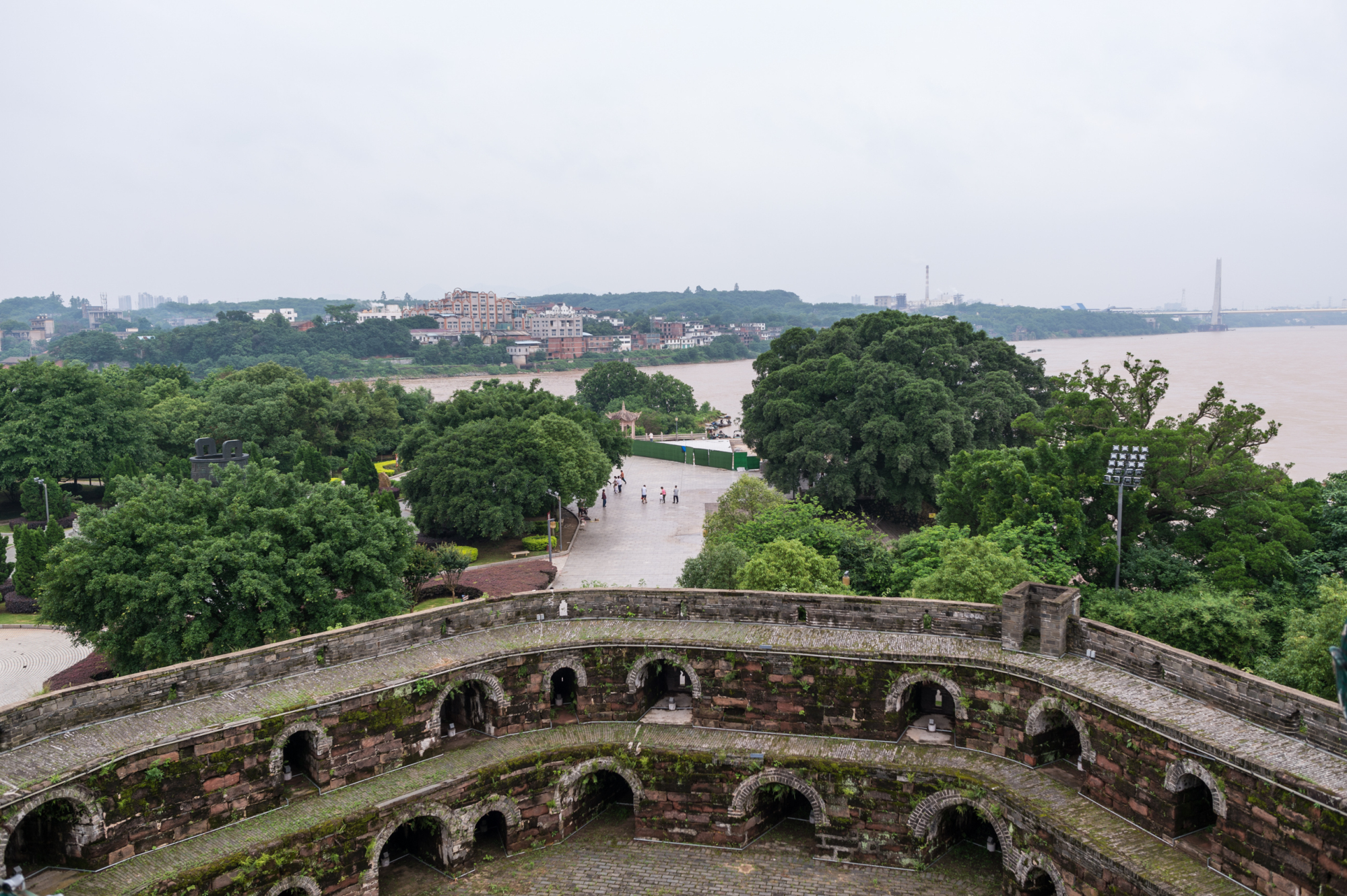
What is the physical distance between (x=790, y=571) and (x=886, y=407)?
1605cm

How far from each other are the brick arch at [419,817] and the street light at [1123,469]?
16.2 metres

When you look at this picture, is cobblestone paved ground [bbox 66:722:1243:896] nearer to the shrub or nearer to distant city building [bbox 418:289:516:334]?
the shrub

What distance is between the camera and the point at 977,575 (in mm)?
20375

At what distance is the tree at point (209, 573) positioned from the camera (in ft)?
63.3

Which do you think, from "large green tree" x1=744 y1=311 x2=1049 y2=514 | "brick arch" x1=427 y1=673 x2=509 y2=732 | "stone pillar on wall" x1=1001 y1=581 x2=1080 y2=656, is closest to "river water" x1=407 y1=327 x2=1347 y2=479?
"large green tree" x1=744 y1=311 x2=1049 y2=514

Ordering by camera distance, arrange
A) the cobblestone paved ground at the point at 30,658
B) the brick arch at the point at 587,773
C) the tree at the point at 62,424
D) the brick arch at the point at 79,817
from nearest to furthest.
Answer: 1. the brick arch at the point at 79,817
2. the brick arch at the point at 587,773
3. the cobblestone paved ground at the point at 30,658
4. the tree at the point at 62,424

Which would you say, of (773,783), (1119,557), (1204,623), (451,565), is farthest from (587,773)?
(1119,557)

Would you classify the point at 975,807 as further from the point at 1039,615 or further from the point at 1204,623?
the point at 1204,623

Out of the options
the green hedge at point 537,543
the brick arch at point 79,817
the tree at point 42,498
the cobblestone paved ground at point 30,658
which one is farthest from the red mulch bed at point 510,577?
the tree at point 42,498

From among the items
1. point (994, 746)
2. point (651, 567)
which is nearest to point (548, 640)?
point (994, 746)

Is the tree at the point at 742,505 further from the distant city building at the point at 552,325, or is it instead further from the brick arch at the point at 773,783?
the distant city building at the point at 552,325

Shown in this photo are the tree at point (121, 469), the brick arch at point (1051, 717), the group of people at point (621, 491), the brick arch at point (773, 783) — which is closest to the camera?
the brick arch at point (1051, 717)

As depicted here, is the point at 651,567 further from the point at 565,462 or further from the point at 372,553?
the point at 372,553

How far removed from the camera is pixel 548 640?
18000 millimetres
